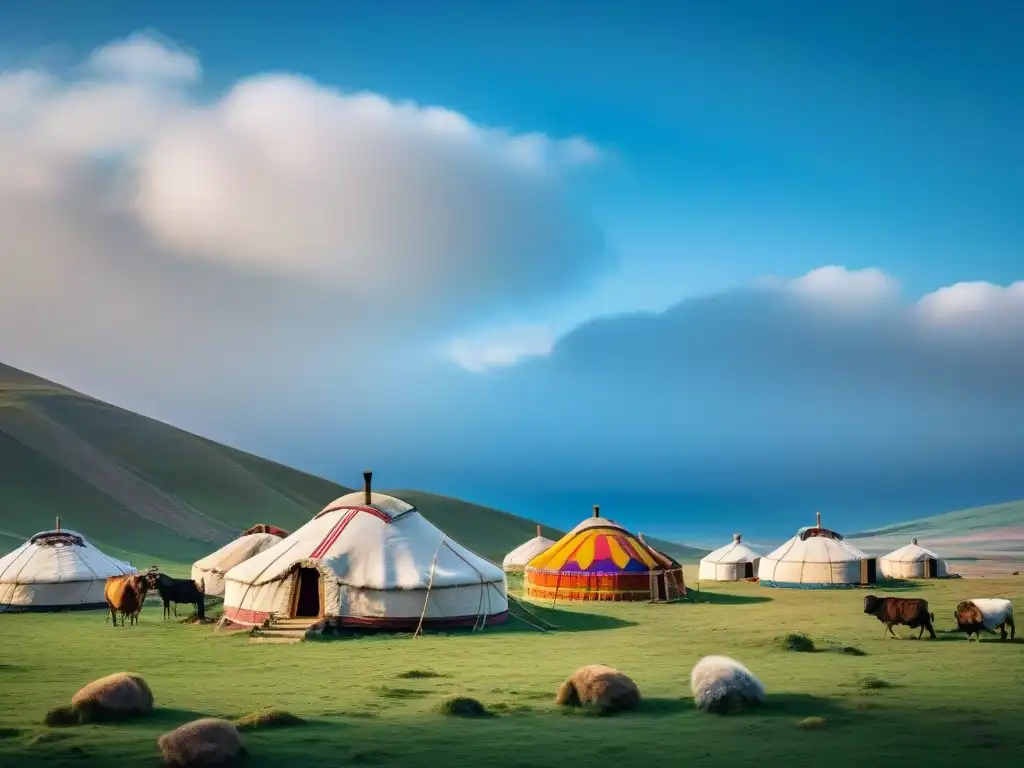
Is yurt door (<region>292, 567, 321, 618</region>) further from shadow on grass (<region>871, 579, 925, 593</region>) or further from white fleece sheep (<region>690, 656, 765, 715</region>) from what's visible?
shadow on grass (<region>871, 579, 925, 593</region>)

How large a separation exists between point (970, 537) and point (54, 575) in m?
84.0

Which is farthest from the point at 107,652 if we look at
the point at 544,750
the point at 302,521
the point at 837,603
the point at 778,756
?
the point at 302,521

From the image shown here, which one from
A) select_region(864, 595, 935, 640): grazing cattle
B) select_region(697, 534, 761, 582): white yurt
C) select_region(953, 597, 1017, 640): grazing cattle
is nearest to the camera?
select_region(953, 597, 1017, 640): grazing cattle

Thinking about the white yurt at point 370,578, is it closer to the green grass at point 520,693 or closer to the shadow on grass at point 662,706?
the green grass at point 520,693

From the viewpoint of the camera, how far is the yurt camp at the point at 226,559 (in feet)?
94.1

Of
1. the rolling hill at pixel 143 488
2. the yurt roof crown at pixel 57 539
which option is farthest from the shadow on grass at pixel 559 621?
the rolling hill at pixel 143 488

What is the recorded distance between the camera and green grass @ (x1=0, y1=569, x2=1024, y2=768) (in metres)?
9.89

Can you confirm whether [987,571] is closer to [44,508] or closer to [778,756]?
[778,756]

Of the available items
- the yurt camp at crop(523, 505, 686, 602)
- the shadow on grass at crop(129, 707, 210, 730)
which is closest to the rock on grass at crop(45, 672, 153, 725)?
the shadow on grass at crop(129, 707, 210, 730)

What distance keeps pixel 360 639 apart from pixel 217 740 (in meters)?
11.4

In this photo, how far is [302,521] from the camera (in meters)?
84.4

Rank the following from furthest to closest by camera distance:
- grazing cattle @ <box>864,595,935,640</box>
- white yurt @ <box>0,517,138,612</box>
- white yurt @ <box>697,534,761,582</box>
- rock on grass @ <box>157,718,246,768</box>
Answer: white yurt @ <box>697,534,761,582</box>, white yurt @ <box>0,517,138,612</box>, grazing cattle @ <box>864,595,935,640</box>, rock on grass @ <box>157,718,246,768</box>

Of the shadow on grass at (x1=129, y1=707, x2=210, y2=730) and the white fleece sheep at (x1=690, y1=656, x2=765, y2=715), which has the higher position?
the white fleece sheep at (x1=690, y1=656, x2=765, y2=715)

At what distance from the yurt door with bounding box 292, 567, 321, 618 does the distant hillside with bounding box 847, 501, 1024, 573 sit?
134ft
